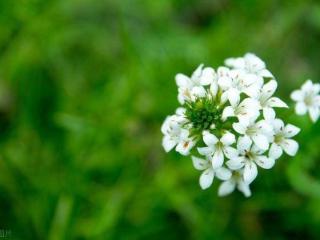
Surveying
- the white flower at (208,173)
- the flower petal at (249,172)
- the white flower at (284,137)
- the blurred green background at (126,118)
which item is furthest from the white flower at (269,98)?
the blurred green background at (126,118)

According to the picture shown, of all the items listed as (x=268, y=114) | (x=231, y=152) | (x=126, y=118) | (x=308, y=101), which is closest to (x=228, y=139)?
(x=231, y=152)

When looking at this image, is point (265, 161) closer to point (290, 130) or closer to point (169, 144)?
point (290, 130)

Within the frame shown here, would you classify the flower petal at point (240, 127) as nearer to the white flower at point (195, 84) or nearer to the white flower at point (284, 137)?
the white flower at point (284, 137)

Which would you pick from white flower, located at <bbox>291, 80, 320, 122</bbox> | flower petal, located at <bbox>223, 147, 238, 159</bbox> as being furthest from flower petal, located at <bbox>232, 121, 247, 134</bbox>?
white flower, located at <bbox>291, 80, 320, 122</bbox>

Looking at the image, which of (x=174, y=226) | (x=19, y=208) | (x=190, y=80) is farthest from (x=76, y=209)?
(x=190, y=80)

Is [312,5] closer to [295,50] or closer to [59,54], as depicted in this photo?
[295,50]

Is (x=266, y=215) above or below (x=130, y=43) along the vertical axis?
below

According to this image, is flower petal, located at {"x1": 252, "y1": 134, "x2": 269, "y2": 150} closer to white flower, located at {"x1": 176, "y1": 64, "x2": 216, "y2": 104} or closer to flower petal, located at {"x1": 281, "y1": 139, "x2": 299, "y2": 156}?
flower petal, located at {"x1": 281, "y1": 139, "x2": 299, "y2": 156}
